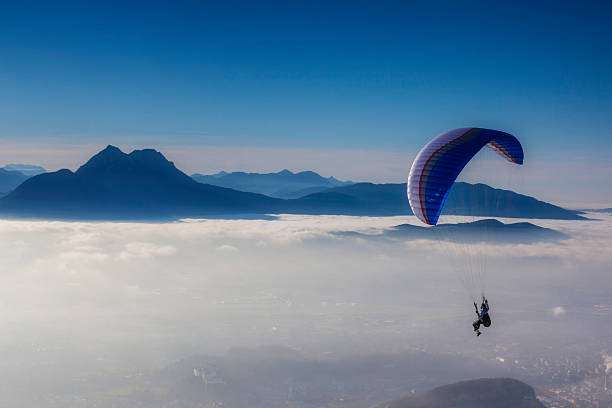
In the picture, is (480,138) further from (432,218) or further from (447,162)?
(432,218)

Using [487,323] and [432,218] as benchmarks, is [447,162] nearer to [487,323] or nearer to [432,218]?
[432,218]

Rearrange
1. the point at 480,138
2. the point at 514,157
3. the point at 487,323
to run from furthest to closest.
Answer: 1. the point at 514,157
2. the point at 480,138
3. the point at 487,323

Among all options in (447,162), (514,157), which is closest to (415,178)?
(447,162)

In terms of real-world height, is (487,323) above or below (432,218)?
below

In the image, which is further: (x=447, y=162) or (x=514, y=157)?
(x=514, y=157)

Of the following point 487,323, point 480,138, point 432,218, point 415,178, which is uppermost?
point 480,138

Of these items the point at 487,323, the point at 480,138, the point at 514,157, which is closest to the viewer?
the point at 487,323
